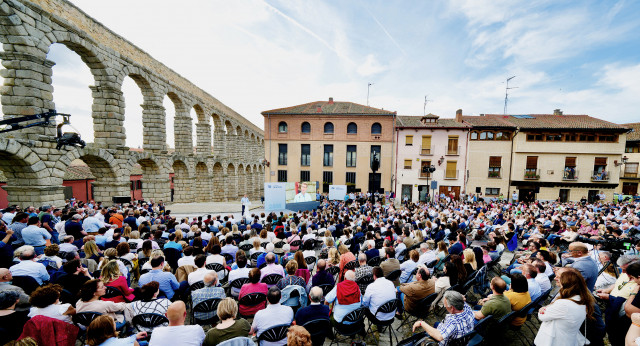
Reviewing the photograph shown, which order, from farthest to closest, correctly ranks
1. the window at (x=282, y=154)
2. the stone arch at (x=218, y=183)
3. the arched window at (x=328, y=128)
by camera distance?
the window at (x=282, y=154)
the arched window at (x=328, y=128)
the stone arch at (x=218, y=183)

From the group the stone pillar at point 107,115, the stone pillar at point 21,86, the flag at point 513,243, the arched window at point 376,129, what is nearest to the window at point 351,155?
the arched window at point 376,129

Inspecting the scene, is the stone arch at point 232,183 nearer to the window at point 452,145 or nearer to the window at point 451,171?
the window at point 451,171

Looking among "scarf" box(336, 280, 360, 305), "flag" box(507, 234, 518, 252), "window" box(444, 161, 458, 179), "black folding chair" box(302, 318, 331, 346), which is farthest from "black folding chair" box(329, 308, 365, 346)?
"window" box(444, 161, 458, 179)

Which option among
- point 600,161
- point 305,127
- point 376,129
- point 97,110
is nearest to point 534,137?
point 600,161

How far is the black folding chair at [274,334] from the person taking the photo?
3.32m

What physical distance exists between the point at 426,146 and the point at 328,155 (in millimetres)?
11303

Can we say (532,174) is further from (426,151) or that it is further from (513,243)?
(513,243)

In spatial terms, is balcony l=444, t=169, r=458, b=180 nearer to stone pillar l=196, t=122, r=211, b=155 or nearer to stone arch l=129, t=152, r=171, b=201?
stone pillar l=196, t=122, r=211, b=155

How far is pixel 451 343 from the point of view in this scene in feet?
10.5

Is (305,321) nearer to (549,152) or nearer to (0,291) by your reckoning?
(0,291)

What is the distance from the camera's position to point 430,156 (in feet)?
89.5

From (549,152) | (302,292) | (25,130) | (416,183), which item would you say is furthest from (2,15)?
(549,152)

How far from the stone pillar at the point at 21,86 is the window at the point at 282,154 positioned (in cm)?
2073

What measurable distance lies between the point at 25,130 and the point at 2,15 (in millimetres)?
4384
